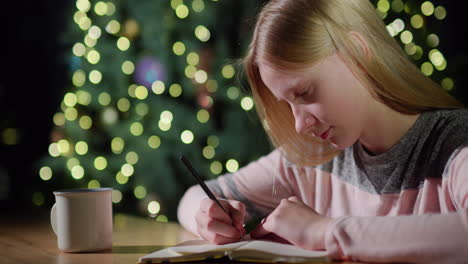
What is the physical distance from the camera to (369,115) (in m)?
1.10

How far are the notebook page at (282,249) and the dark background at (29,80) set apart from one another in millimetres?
1989

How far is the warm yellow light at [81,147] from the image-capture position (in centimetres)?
243

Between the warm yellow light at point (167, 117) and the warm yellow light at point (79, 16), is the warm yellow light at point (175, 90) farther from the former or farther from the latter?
the warm yellow light at point (79, 16)

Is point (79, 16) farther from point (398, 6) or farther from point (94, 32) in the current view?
point (398, 6)

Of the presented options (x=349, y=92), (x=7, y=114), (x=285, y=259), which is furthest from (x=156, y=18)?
(x=285, y=259)

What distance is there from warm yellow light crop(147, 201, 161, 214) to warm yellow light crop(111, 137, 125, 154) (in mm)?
266

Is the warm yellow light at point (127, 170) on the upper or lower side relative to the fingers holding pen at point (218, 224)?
lower

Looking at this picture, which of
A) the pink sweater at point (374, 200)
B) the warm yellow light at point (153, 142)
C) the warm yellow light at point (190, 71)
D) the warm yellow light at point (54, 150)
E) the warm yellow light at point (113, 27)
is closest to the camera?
the pink sweater at point (374, 200)

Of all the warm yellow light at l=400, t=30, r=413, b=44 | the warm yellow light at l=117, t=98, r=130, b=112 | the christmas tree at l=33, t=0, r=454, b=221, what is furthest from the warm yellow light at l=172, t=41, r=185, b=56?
the warm yellow light at l=400, t=30, r=413, b=44

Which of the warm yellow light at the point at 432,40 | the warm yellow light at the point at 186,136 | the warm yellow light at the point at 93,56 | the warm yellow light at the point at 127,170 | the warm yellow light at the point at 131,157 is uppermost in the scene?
the warm yellow light at the point at 432,40

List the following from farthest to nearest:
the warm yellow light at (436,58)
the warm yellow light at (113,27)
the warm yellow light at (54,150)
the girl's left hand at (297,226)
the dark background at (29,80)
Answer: the dark background at (29,80) → the warm yellow light at (54,150) → the warm yellow light at (113,27) → the warm yellow light at (436,58) → the girl's left hand at (297,226)

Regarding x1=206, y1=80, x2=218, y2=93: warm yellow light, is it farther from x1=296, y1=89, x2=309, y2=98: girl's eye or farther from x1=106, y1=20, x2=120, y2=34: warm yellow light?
x1=296, y1=89, x2=309, y2=98: girl's eye

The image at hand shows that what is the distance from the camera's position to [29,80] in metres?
2.75

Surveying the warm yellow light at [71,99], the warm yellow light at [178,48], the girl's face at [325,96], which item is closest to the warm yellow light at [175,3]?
the warm yellow light at [178,48]
